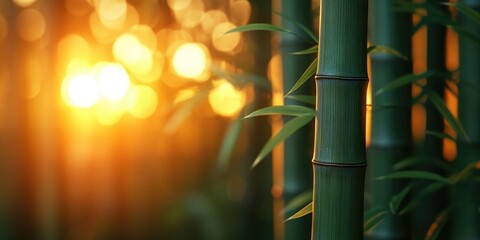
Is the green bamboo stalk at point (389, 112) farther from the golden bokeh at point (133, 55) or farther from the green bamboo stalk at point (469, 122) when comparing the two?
the golden bokeh at point (133, 55)

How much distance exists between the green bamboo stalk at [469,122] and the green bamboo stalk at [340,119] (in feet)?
1.33

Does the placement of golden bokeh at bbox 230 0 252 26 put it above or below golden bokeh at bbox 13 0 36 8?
below

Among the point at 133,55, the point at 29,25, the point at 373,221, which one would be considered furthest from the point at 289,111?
the point at 29,25

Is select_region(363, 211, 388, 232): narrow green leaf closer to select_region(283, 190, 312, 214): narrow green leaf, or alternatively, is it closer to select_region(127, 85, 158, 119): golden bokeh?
select_region(283, 190, 312, 214): narrow green leaf

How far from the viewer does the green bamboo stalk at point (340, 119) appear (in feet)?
1.88

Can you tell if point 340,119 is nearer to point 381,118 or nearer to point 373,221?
point 373,221

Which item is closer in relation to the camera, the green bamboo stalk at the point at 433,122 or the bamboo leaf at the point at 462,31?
the bamboo leaf at the point at 462,31

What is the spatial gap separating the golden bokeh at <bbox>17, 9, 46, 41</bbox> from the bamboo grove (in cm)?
128

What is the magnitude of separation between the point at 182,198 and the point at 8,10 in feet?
2.60

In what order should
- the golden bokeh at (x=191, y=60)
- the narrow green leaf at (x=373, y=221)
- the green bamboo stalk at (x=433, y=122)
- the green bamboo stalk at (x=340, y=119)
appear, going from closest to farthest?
1. the green bamboo stalk at (x=340, y=119)
2. the narrow green leaf at (x=373, y=221)
3. the green bamboo stalk at (x=433, y=122)
4. the golden bokeh at (x=191, y=60)

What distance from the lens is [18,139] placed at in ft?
6.79

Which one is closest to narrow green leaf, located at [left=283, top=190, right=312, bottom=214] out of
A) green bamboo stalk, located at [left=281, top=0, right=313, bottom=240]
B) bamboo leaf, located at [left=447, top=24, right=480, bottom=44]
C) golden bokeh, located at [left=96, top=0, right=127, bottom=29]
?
green bamboo stalk, located at [left=281, top=0, right=313, bottom=240]

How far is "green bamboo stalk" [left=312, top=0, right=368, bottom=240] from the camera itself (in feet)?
1.88

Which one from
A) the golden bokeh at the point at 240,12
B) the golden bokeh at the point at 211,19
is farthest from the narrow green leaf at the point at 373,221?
the golden bokeh at the point at 211,19
